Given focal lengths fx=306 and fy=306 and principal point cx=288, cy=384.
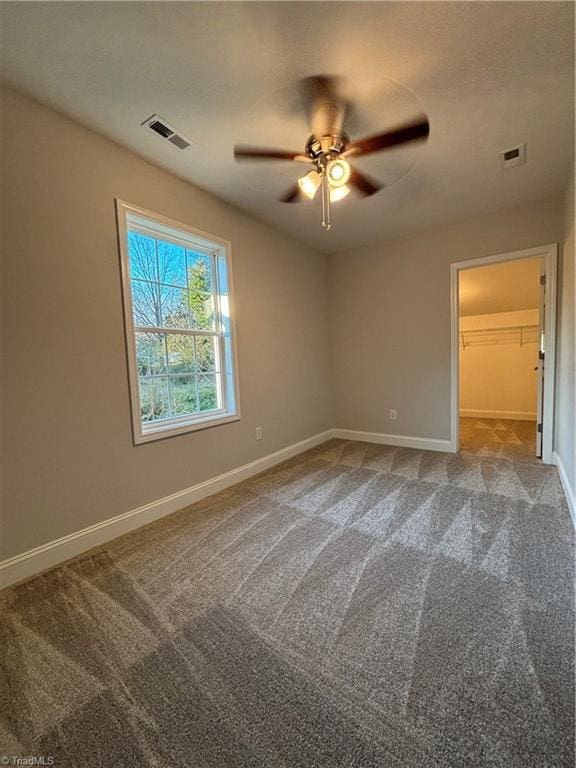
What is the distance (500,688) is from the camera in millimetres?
1020

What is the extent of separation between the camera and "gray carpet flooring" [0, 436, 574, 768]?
0.90 metres

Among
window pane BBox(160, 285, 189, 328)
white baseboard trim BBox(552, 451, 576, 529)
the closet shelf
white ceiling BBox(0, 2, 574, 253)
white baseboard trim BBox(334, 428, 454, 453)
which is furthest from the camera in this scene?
the closet shelf

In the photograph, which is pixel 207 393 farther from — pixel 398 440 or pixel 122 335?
pixel 398 440

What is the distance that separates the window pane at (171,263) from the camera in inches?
97.2

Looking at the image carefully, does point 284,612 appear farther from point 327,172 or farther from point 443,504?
point 327,172

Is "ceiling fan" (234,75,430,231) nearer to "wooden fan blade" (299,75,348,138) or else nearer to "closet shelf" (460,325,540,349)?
"wooden fan blade" (299,75,348,138)

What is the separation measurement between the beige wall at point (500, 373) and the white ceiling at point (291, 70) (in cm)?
327

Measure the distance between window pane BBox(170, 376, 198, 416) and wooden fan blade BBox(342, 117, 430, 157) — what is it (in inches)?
77.3

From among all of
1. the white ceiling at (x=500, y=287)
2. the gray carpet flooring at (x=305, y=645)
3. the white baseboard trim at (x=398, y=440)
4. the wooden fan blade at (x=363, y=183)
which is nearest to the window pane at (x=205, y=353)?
the gray carpet flooring at (x=305, y=645)

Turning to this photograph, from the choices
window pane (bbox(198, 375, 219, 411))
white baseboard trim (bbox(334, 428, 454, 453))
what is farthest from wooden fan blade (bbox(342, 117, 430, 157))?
white baseboard trim (bbox(334, 428, 454, 453))

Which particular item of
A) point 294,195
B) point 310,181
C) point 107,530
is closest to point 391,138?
point 310,181

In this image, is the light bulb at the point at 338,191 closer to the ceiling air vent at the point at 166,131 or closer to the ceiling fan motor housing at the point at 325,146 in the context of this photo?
the ceiling fan motor housing at the point at 325,146

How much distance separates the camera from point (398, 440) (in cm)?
386

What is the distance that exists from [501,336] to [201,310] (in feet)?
16.3
